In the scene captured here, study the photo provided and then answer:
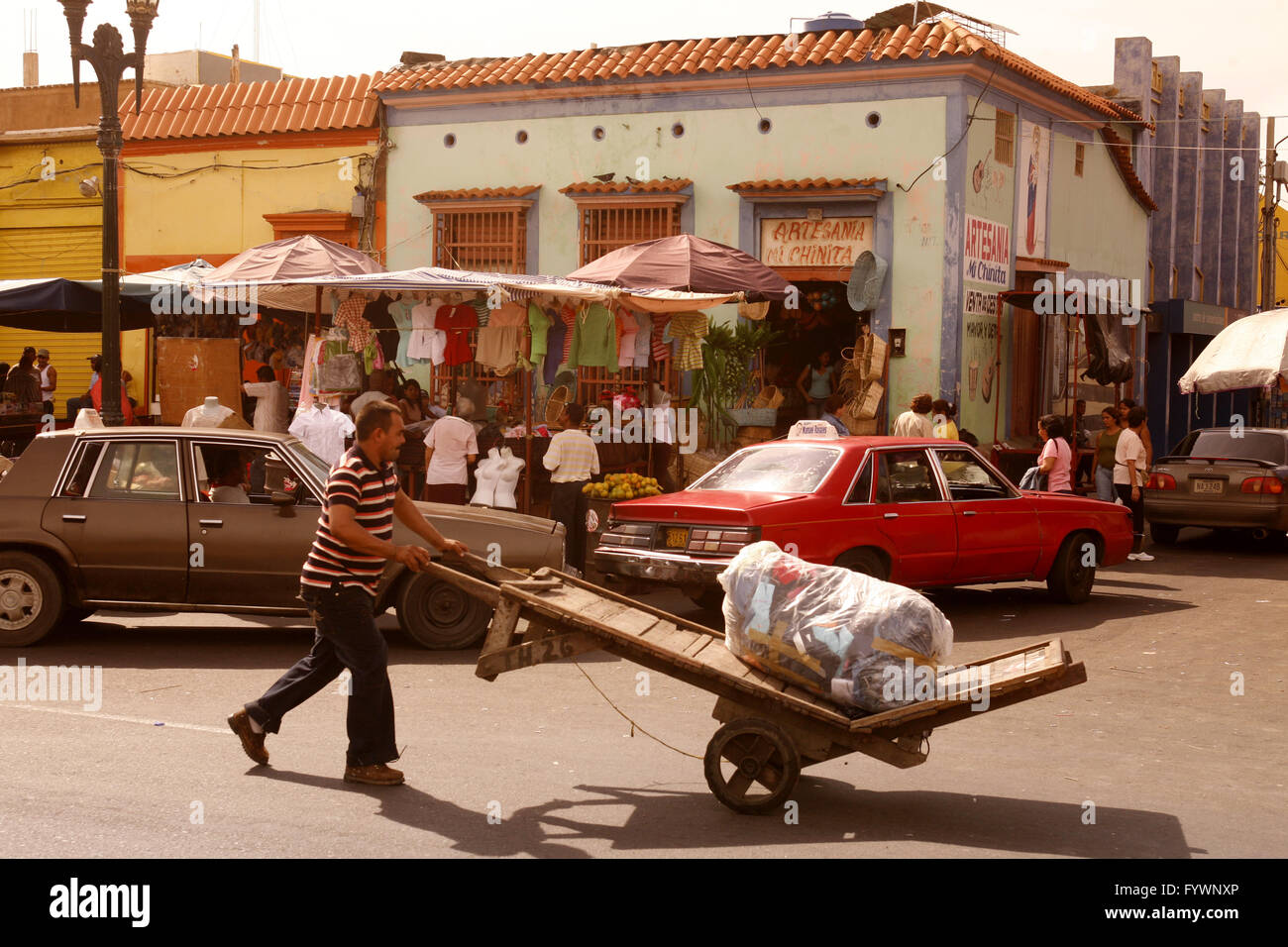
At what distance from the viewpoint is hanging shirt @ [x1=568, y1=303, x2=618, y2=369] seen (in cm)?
1653

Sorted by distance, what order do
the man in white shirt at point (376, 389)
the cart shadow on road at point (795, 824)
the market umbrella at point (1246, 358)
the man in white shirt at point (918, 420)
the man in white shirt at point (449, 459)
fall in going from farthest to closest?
1. the market umbrella at point (1246, 358)
2. the man in white shirt at point (918, 420)
3. the man in white shirt at point (376, 389)
4. the man in white shirt at point (449, 459)
5. the cart shadow on road at point (795, 824)

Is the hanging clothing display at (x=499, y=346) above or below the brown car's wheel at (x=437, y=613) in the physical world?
above

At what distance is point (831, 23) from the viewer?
72.8ft

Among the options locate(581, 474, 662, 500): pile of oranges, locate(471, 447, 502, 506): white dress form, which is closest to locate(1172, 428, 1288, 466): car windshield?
locate(581, 474, 662, 500): pile of oranges

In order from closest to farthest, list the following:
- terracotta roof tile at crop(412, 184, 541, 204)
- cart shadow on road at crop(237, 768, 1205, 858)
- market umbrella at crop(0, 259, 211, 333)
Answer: cart shadow on road at crop(237, 768, 1205, 858), market umbrella at crop(0, 259, 211, 333), terracotta roof tile at crop(412, 184, 541, 204)

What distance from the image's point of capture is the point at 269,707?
22.6ft

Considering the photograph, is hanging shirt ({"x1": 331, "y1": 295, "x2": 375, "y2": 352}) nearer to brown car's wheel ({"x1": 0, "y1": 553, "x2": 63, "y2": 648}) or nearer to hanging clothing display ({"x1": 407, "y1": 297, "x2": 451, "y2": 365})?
hanging clothing display ({"x1": 407, "y1": 297, "x2": 451, "y2": 365})

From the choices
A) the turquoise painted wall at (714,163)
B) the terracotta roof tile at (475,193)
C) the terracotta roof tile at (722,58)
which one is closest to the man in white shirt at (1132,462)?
the turquoise painted wall at (714,163)

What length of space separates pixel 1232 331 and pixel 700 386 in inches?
345

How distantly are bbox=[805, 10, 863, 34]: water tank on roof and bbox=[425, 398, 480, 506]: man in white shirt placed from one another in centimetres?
1047

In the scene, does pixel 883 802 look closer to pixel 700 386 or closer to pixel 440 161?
pixel 700 386

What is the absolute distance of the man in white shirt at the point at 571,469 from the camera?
1381 centimetres

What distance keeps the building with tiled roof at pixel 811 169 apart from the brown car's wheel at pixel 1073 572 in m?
7.07

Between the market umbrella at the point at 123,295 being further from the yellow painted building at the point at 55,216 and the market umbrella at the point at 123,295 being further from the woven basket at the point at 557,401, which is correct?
the yellow painted building at the point at 55,216
